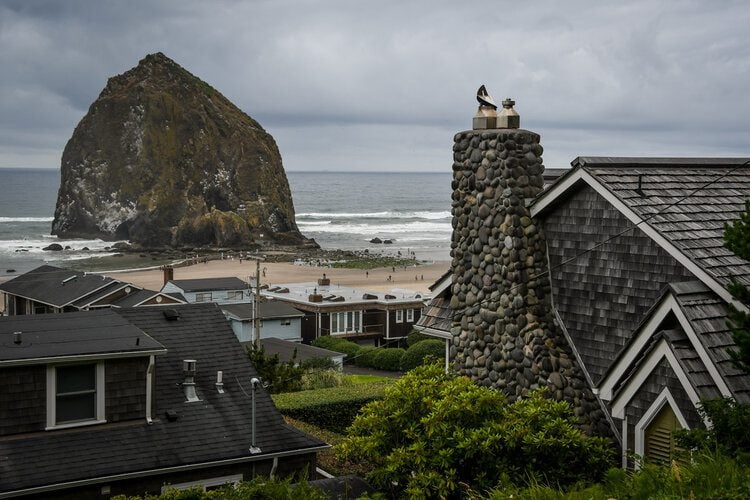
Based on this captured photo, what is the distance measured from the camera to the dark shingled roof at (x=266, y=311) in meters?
50.6

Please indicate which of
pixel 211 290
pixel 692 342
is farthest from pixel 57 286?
pixel 692 342

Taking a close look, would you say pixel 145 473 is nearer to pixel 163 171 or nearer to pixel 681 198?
pixel 681 198

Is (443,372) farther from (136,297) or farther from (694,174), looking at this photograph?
(136,297)

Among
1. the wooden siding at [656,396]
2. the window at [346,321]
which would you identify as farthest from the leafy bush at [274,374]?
the window at [346,321]

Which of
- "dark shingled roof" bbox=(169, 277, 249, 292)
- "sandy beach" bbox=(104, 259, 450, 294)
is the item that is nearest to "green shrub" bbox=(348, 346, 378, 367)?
"dark shingled roof" bbox=(169, 277, 249, 292)

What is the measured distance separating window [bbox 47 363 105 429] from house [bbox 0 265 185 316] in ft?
88.7

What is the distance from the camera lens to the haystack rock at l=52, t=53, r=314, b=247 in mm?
139750

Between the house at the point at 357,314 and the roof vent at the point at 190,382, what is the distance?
3642 centimetres

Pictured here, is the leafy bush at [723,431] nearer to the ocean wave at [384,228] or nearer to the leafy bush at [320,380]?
the leafy bush at [320,380]

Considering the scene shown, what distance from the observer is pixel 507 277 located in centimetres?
1431

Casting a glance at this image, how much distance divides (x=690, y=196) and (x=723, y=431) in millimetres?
4385

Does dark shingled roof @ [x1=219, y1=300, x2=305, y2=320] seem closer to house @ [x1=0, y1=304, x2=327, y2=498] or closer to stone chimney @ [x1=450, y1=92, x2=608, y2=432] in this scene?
house @ [x1=0, y1=304, x2=327, y2=498]

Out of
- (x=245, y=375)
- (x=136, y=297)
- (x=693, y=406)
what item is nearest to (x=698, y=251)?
(x=693, y=406)

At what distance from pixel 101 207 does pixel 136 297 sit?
352ft
